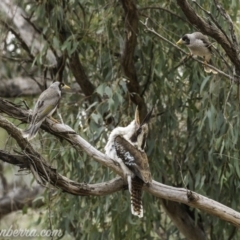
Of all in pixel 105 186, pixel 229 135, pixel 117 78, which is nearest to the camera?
pixel 105 186

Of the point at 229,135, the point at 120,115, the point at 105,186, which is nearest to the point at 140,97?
the point at 120,115

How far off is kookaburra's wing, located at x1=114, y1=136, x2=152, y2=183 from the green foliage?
84cm

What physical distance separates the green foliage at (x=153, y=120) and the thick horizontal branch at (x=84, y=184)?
1.02 m

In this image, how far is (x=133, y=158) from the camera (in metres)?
4.70

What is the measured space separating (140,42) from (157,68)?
274mm

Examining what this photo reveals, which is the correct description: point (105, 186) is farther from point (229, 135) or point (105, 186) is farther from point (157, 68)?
point (157, 68)

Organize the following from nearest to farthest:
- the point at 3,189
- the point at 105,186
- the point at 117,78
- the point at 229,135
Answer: the point at 105,186
the point at 229,135
the point at 117,78
the point at 3,189

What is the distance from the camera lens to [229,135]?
18.5ft

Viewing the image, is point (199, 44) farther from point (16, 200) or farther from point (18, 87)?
point (16, 200)

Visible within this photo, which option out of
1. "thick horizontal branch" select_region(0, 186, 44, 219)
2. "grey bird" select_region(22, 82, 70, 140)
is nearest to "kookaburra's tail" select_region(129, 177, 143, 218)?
"grey bird" select_region(22, 82, 70, 140)

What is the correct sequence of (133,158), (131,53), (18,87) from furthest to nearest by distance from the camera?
(18,87) < (131,53) < (133,158)

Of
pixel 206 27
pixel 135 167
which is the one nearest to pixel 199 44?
pixel 206 27

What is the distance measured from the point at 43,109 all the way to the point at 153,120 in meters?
1.60

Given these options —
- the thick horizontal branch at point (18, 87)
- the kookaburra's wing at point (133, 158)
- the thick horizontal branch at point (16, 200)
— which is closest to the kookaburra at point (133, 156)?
the kookaburra's wing at point (133, 158)
